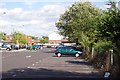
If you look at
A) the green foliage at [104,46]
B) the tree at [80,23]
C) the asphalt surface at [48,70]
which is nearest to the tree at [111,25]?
the green foliage at [104,46]

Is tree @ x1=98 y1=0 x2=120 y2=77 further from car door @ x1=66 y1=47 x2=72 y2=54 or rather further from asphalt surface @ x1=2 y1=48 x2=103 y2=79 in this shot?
car door @ x1=66 y1=47 x2=72 y2=54

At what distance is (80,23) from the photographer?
4797cm

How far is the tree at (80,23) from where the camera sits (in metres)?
41.7

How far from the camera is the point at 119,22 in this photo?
15609mm

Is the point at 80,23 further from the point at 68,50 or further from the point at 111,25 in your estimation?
the point at 111,25

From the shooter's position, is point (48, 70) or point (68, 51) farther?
point (68, 51)

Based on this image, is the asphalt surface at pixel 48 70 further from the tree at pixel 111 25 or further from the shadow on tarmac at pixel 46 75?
the tree at pixel 111 25

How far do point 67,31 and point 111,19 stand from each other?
49.4 meters

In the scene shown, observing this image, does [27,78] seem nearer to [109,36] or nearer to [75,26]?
[109,36]

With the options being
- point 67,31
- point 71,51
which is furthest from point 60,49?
point 67,31

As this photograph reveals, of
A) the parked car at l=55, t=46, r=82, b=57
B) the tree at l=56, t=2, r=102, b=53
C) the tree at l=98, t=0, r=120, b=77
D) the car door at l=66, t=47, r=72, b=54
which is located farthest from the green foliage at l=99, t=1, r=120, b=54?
the car door at l=66, t=47, r=72, b=54

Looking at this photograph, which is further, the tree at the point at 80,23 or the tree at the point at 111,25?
the tree at the point at 80,23

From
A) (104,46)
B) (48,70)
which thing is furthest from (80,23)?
(48,70)

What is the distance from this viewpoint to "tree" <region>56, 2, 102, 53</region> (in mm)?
41688
